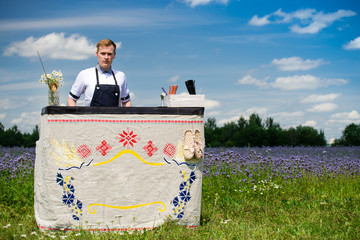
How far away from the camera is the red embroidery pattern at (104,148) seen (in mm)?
4148

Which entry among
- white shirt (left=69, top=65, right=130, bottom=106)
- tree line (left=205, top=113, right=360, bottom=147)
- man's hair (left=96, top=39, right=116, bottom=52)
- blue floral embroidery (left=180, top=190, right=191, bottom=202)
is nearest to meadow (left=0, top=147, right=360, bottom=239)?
blue floral embroidery (left=180, top=190, right=191, bottom=202)

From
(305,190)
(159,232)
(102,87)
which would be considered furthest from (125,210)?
(305,190)

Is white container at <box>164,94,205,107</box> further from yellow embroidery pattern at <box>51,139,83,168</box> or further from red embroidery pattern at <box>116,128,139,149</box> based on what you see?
yellow embroidery pattern at <box>51,139,83,168</box>

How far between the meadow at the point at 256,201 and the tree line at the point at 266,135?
8.82 metres

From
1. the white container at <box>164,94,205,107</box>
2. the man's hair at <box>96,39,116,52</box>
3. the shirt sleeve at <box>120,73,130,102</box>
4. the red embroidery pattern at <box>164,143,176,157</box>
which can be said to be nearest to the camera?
the red embroidery pattern at <box>164,143,176,157</box>

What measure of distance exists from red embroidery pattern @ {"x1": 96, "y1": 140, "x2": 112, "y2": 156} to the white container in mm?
840

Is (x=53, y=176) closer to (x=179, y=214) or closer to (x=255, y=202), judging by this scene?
(x=179, y=214)

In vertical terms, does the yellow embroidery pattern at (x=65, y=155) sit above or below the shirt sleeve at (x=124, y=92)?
below

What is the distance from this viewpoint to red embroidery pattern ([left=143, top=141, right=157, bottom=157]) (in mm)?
4219

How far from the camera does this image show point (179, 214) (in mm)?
4371

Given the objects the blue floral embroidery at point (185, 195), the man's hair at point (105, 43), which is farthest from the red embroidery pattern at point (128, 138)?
the man's hair at point (105, 43)

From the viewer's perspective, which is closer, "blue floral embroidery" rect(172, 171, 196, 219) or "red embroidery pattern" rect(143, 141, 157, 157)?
"red embroidery pattern" rect(143, 141, 157, 157)

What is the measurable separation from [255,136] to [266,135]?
0.51 meters

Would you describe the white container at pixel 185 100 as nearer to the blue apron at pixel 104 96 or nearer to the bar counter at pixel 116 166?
the bar counter at pixel 116 166
